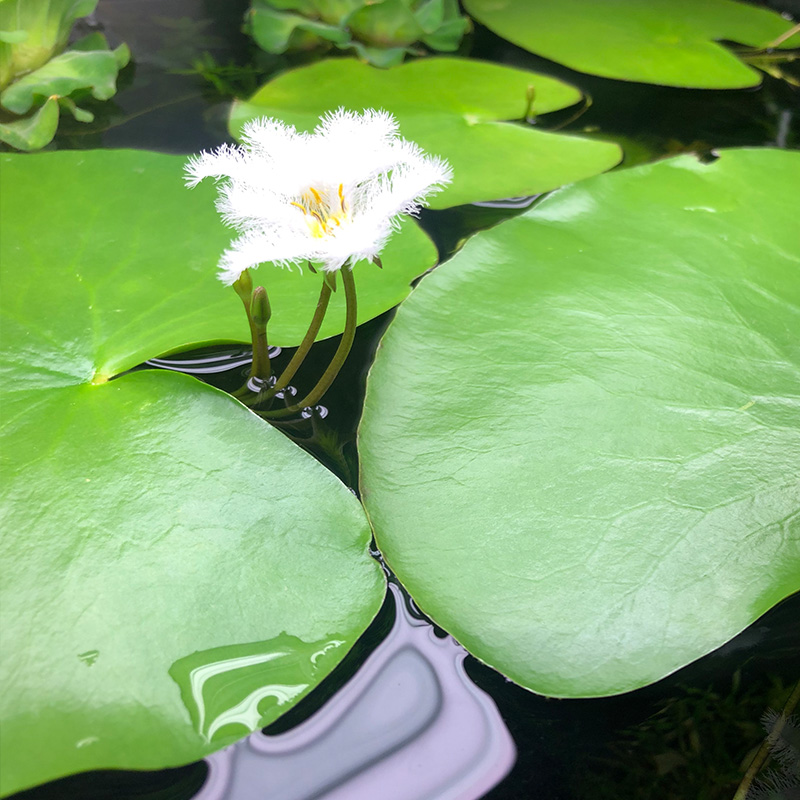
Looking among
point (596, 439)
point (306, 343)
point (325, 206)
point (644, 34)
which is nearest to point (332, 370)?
point (306, 343)

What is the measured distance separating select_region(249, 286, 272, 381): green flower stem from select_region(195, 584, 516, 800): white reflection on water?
349 millimetres

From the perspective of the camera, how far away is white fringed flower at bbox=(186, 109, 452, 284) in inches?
22.8

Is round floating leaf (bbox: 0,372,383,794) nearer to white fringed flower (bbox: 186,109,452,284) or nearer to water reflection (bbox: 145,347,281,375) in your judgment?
water reflection (bbox: 145,347,281,375)

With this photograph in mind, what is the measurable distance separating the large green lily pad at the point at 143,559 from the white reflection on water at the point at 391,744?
2.1 inches

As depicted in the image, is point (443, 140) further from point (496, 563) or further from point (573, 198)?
point (496, 563)

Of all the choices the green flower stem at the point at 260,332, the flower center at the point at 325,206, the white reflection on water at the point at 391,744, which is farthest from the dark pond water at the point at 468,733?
the flower center at the point at 325,206

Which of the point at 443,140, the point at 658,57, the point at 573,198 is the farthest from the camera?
the point at 658,57

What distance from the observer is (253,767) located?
584mm

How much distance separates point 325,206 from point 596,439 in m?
0.37

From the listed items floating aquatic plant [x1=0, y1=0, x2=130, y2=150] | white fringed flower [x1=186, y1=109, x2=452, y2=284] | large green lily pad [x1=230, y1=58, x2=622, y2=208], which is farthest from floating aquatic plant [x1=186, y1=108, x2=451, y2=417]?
floating aquatic plant [x1=0, y1=0, x2=130, y2=150]

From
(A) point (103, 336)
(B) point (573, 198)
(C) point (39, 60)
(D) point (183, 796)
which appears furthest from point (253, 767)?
(C) point (39, 60)

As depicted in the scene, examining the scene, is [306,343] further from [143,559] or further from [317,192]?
[143,559]

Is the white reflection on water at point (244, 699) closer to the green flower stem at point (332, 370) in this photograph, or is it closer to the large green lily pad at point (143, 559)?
the large green lily pad at point (143, 559)

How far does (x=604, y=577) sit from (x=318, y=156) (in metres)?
0.48
